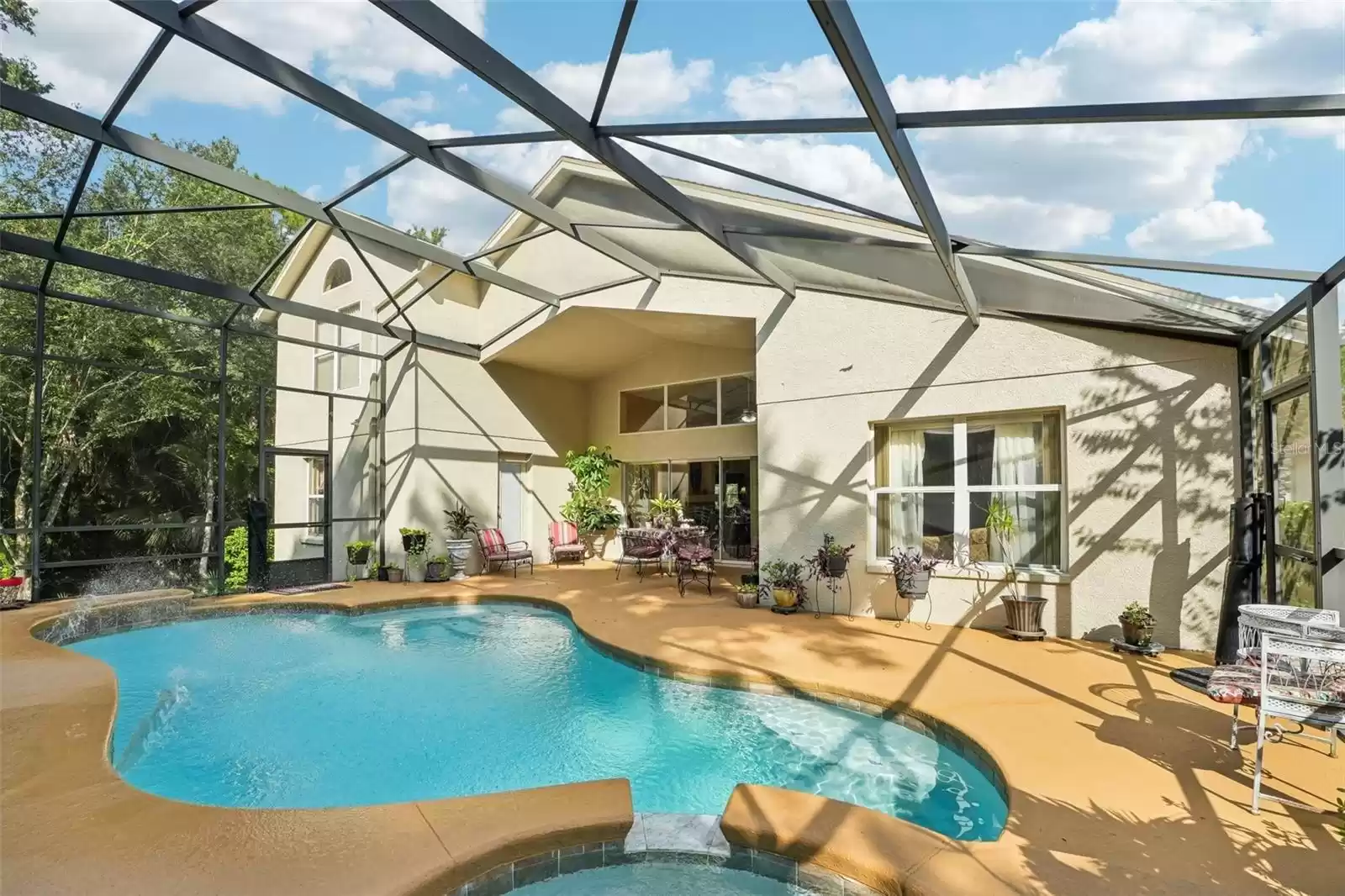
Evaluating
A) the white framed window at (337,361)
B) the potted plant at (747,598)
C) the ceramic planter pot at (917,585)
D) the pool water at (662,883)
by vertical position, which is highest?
the white framed window at (337,361)

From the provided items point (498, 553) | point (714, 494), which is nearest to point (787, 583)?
point (714, 494)

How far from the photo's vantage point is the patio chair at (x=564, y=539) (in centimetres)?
1254

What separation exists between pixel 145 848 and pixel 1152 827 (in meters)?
4.50

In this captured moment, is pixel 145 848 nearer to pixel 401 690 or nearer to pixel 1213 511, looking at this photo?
pixel 401 690

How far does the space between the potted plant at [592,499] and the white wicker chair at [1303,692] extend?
10.4 m

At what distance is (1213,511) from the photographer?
5723 millimetres

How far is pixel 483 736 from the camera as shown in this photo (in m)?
4.56

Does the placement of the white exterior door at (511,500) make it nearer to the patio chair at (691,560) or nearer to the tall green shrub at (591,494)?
the tall green shrub at (591,494)

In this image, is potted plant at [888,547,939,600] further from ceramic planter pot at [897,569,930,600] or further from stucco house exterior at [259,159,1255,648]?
stucco house exterior at [259,159,1255,648]

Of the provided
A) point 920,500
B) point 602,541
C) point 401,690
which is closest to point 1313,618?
point 920,500

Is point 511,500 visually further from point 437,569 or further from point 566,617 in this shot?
point 566,617

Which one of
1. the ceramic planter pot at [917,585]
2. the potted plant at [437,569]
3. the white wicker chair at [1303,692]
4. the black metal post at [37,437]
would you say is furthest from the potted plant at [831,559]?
the black metal post at [37,437]

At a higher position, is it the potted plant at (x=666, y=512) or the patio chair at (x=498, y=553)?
the potted plant at (x=666, y=512)

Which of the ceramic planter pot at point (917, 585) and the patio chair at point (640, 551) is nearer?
the ceramic planter pot at point (917, 585)
